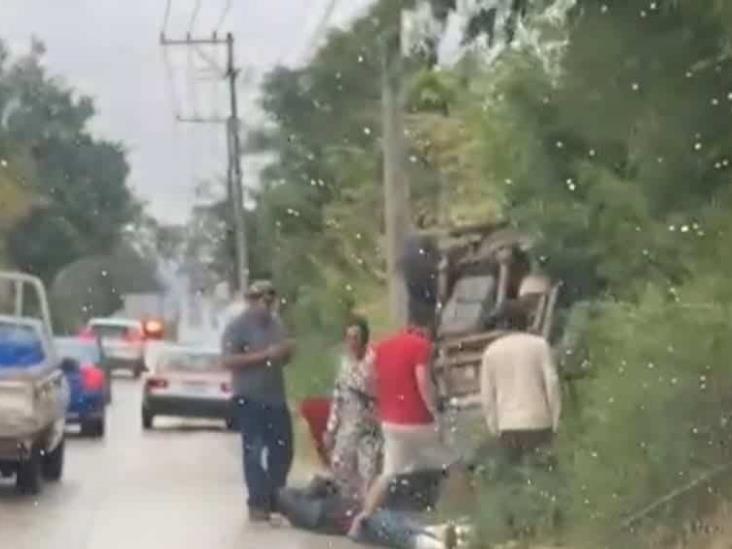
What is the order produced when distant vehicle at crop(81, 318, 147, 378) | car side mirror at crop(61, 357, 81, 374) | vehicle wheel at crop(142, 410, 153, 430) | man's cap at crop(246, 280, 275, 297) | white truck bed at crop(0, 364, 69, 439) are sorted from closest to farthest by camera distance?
man's cap at crop(246, 280, 275, 297) < white truck bed at crop(0, 364, 69, 439) < car side mirror at crop(61, 357, 81, 374) < vehicle wheel at crop(142, 410, 153, 430) < distant vehicle at crop(81, 318, 147, 378)

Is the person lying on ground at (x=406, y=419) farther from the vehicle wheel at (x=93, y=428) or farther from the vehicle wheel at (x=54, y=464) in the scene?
the vehicle wheel at (x=93, y=428)

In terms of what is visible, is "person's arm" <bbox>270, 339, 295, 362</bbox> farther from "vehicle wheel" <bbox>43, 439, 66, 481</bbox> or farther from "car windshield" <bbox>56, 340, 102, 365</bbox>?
"car windshield" <bbox>56, 340, 102, 365</bbox>

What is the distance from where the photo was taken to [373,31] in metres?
14.8

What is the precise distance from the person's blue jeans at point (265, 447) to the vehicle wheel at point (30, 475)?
4.31 m

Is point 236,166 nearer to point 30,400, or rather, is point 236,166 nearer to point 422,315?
point 30,400

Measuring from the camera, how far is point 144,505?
869 inches

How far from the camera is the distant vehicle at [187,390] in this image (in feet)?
128

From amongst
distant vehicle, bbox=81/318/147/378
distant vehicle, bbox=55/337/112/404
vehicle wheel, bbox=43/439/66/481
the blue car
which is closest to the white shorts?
vehicle wheel, bbox=43/439/66/481

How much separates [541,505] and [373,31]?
341 cm

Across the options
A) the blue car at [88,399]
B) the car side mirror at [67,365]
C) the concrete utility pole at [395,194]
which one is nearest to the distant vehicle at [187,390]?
the blue car at [88,399]

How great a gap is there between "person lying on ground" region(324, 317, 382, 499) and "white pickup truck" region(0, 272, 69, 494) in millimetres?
4395

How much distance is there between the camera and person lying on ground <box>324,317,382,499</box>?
18547 mm

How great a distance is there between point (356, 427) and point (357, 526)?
1.38 metres

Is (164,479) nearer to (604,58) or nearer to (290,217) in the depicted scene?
(604,58)
